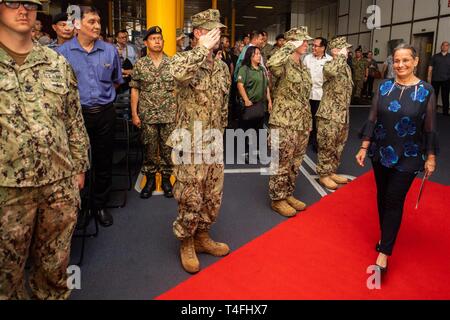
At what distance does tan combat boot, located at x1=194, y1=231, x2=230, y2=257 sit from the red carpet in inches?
2.4

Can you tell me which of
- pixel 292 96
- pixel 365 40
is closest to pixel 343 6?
pixel 365 40

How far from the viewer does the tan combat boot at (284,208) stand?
3.45m

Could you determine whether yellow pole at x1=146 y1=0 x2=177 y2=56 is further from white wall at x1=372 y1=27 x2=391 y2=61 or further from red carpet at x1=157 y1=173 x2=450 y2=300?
white wall at x1=372 y1=27 x2=391 y2=61

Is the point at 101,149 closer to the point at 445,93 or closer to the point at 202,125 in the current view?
the point at 202,125

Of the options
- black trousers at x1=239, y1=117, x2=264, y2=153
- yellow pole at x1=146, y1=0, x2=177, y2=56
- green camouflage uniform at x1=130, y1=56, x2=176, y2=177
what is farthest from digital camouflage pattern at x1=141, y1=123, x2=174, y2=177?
black trousers at x1=239, y1=117, x2=264, y2=153

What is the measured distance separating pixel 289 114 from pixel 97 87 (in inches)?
64.3

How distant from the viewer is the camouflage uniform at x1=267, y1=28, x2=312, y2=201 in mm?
3363

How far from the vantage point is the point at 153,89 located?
366 centimetres

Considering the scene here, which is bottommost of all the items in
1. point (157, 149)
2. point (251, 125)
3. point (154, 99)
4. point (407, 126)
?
point (157, 149)

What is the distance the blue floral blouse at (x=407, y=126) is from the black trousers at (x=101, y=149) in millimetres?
2092

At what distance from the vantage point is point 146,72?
143 inches

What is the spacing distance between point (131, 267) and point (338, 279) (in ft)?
4.54
